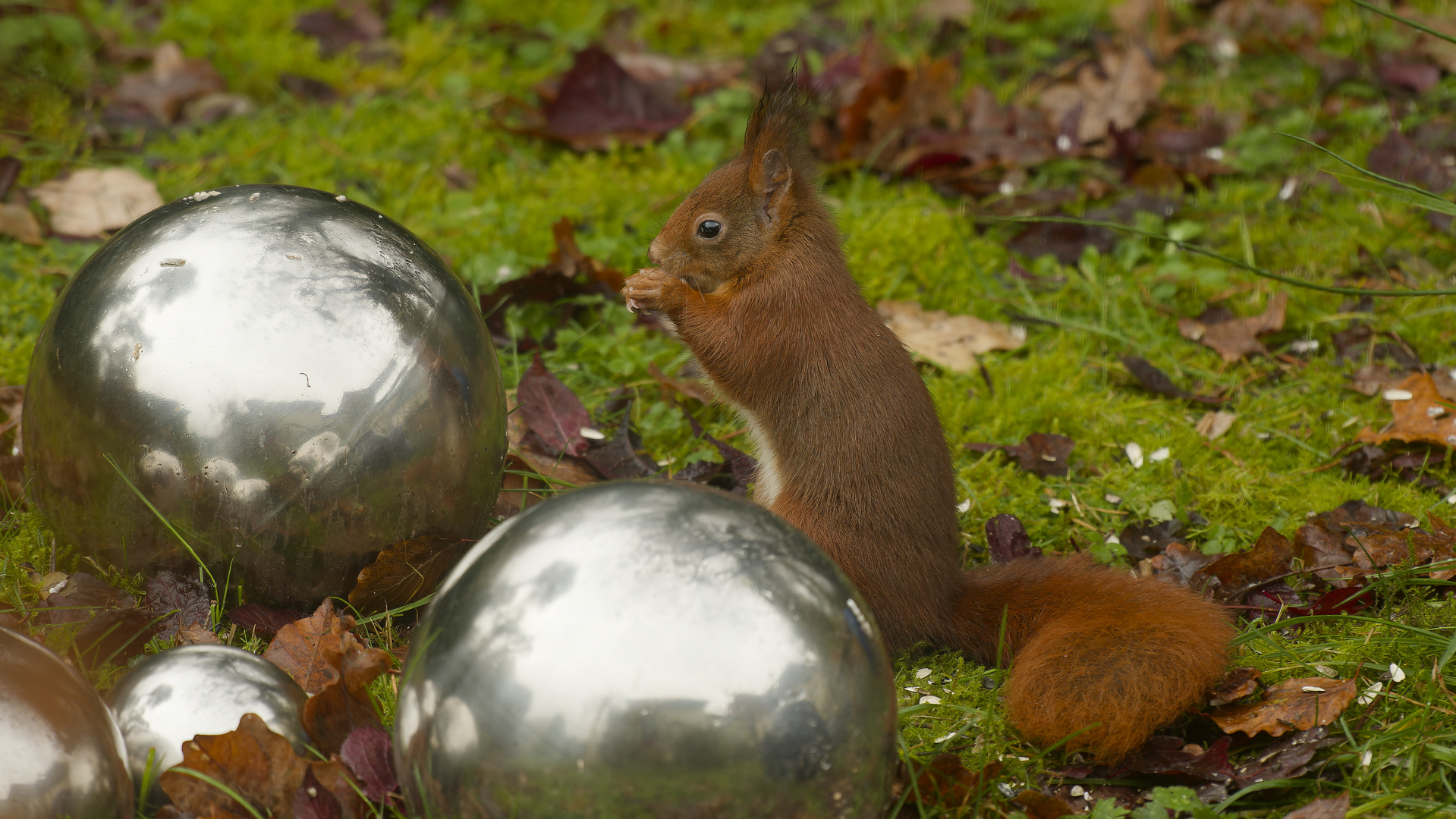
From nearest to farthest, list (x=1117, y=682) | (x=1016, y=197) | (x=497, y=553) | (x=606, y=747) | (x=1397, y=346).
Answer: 1. (x=606, y=747)
2. (x=497, y=553)
3. (x=1117, y=682)
4. (x=1397, y=346)
5. (x=1016, y=197)

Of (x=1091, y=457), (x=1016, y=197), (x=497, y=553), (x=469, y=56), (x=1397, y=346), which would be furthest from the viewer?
(x=469, y=56)

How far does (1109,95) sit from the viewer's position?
4.38 m

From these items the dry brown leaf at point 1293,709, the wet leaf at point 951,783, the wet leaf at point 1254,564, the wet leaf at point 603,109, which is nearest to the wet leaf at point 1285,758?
the dry brown leaf at point 1293,709

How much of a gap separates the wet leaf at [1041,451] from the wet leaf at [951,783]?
116 centimetres

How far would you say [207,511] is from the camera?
1.82 m

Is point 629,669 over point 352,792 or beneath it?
over

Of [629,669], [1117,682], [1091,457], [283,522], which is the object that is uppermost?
[629,669]

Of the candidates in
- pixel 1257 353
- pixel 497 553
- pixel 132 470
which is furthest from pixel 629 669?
pixel 1257 353

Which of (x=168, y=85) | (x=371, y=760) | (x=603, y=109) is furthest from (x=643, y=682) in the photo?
(x=168, y=85)

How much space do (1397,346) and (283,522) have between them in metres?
2.80

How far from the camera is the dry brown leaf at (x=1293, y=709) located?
178cm

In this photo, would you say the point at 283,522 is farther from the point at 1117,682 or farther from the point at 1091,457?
the point at 1091,457

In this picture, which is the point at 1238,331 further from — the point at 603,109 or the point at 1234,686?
the point at 603,109

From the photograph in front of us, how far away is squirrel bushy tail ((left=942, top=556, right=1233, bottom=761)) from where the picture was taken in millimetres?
1725
